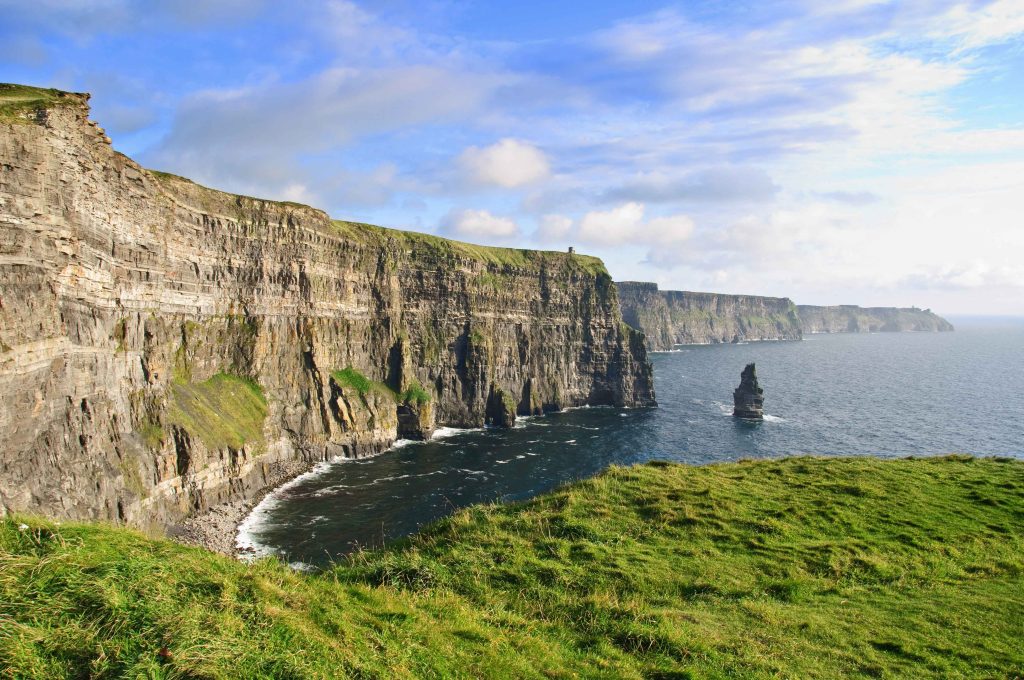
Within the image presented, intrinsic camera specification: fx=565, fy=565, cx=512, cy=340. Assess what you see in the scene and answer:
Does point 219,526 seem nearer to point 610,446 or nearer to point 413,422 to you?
point 413,422

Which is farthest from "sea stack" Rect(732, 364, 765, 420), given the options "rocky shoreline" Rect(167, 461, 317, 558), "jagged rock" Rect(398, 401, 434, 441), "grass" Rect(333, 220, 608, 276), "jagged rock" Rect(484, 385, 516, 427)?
"rocky shoreline" Rect(167, 461, 317, 558)

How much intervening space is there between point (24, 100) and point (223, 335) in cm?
3449

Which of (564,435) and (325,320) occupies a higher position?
(325,320)

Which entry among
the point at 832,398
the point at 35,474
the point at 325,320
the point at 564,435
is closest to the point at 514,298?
the point at 564,435

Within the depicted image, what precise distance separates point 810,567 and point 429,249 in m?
97.0

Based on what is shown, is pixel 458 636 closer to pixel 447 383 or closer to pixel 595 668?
pixel 595 668

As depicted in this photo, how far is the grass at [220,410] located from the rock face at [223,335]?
252mm

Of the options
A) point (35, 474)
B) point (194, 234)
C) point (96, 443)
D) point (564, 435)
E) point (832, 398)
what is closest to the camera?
point (35, 474)

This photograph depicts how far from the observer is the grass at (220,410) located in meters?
56.9

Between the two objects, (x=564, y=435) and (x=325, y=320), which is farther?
(x=564, y=435)

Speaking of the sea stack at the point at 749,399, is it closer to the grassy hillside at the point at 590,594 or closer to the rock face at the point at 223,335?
the rock face at the point at 223,335

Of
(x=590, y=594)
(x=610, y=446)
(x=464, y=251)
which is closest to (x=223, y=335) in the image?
(x=464, y=251)

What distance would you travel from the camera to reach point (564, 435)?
10150cm

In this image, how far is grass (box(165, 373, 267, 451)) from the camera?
5688cm
